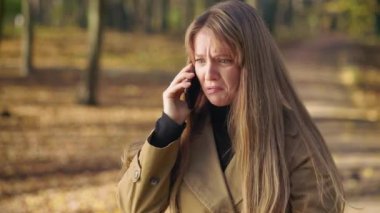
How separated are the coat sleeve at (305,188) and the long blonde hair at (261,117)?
0.02 meters

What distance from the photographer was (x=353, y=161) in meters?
9.75

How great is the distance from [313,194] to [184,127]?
1.69 feet

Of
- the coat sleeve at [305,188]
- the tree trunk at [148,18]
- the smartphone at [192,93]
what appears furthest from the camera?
the tree trunk at [148,18]

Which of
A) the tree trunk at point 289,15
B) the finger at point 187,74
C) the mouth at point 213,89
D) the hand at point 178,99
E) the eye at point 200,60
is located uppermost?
the eye at point 200,60

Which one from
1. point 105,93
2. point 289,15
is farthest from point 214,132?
point 289,15

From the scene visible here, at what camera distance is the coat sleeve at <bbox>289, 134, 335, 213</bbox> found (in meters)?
2.16

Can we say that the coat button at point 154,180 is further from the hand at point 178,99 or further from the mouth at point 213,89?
the mouth at point 213,89

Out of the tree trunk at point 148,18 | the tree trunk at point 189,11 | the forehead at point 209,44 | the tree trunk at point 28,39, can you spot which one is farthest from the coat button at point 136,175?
the tree trunk at point 189,11

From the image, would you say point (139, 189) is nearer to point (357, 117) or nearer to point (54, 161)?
point (54, 161)

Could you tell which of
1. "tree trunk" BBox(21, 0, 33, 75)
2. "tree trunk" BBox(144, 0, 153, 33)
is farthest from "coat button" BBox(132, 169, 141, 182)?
"tree trunk" BBox(144, 0, 153, 33)

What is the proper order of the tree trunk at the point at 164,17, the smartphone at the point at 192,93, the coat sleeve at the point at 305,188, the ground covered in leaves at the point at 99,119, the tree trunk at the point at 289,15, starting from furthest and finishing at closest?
the tree trunk at the point at 289,15 → the tree trunk at the point at 164,17 → the ground covered in leaves at the point at 99,119 → the smartphone at the point at 192,93 → the coat sleeve at the point at 305,188

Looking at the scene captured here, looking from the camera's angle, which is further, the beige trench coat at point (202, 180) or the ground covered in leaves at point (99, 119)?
the ground covered in leaves at point (99, 119)

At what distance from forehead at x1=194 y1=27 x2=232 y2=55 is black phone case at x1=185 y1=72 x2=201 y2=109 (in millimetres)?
161

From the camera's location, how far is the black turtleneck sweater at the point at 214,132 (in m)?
2.31
